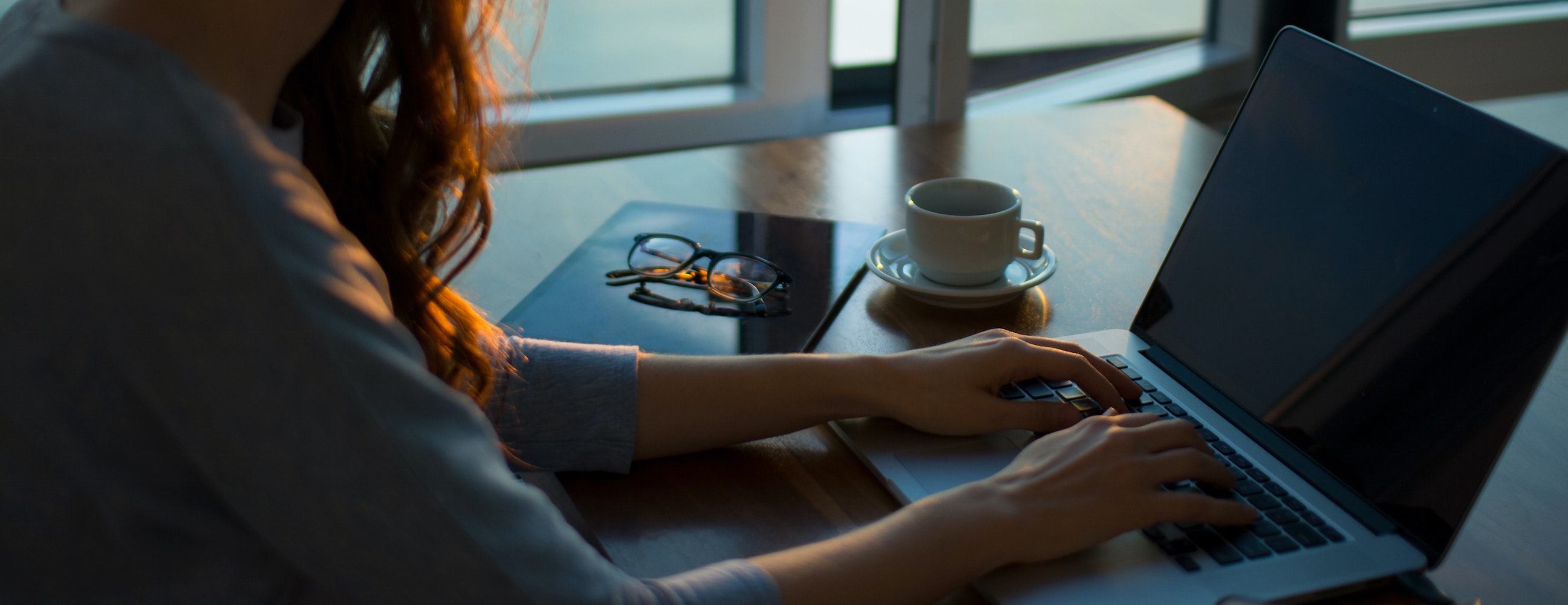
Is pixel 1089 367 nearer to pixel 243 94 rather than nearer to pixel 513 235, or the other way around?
pixel 243 94

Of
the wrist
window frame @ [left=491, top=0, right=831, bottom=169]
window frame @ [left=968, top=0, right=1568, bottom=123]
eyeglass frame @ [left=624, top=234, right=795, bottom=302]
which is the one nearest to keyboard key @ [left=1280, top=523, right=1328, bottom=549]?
the wrist

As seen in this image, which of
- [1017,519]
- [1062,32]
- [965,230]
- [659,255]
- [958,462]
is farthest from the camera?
[1062,32]

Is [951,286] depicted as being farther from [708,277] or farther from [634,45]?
[634,45]

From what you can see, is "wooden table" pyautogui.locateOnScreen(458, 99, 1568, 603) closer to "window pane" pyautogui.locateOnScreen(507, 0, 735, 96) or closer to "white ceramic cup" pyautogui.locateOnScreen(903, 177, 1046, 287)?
"white ceramic cup" pyautogui.locateOnScreen(903, 177, 1046, 287)

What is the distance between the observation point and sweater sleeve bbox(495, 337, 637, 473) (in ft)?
2.42

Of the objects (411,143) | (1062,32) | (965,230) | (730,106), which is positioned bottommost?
(730,106)

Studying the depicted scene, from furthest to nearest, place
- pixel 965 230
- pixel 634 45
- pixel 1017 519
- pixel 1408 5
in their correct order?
pixel 1408 5 < pixel 634 45 < pixel 965 230 < pixel 1017 519

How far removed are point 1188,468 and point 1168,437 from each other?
26mm

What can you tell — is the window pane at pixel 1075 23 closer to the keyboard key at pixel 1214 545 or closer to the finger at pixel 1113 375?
the finger at pixel 1113 375

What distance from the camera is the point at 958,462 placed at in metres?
0.72

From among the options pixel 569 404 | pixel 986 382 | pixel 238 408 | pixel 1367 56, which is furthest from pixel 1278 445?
pixel 1367 56

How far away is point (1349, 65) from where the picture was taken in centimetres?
73

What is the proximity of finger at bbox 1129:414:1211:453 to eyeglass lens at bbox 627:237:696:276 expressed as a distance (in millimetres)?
486

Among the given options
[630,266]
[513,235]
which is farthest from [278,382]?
[513,235]
